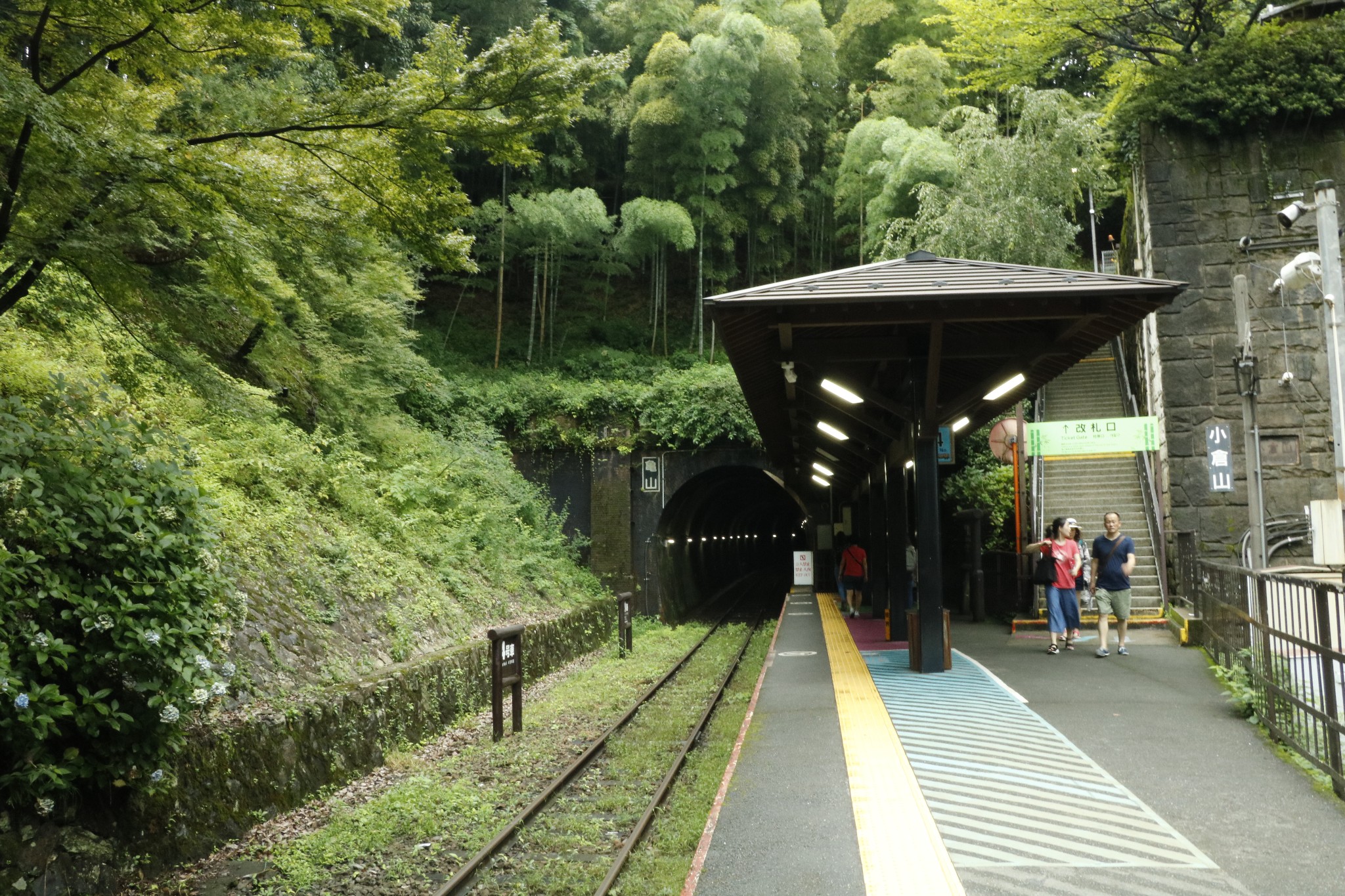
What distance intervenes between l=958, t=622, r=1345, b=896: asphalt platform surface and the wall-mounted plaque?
283 inches

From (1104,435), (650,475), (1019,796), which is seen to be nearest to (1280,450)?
(1104,435)

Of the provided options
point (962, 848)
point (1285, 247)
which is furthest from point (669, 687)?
point (1285, 247)

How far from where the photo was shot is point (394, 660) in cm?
877

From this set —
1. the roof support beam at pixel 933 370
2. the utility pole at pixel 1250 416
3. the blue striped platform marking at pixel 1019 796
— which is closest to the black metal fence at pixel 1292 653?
the blue striped platform marking at pixel 1019 796

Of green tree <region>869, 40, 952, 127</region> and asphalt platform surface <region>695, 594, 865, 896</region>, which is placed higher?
green tree <region>869, 40, 952, 127</region>

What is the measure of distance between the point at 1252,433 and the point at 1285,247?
7.74 m

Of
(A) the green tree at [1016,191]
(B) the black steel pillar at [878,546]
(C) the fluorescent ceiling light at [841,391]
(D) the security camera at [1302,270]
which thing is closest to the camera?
(D) the security camera at [1302,270]

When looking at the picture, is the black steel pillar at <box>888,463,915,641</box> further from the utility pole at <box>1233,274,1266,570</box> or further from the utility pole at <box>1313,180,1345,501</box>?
the utility pole at <box>1313,180,1345,501</box>

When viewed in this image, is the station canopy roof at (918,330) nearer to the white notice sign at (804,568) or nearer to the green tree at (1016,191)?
the green tree at (1016,191)

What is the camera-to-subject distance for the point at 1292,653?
579cm

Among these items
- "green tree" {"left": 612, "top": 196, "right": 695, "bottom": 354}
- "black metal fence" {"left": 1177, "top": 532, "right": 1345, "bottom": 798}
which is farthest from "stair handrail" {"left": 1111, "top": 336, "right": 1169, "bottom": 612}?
"green tree" {"left": 612, "top": 196, "right": 695, "bottom": 354}

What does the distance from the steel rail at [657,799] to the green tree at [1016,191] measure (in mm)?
11614

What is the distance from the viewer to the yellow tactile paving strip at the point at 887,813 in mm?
3873

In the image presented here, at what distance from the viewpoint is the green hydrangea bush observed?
4219 millimetres
